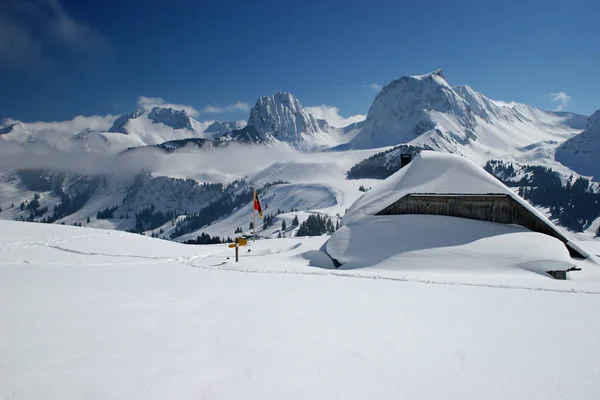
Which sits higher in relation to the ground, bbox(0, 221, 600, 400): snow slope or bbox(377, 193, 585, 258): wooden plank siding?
bbox(377, 193, 585, 258): wooden plank siding

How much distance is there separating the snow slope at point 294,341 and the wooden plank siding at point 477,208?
12629 mm

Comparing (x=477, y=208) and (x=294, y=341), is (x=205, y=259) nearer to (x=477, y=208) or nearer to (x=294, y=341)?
(x=294, y=341)

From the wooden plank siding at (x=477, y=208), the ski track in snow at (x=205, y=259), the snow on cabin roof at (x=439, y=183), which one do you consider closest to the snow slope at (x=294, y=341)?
the ski track in snow at (x=205, y=259)

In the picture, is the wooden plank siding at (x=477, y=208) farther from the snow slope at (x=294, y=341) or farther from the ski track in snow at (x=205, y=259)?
the snow slope at (x=294, y=341)

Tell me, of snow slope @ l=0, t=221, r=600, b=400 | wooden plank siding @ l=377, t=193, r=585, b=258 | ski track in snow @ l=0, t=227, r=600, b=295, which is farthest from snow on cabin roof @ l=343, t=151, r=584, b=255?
snow slope @ l=0, t=221, r=600, b=400

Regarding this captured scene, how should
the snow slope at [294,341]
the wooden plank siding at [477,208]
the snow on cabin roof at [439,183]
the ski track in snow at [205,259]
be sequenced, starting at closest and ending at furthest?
the snow slope at [294,341], the ski track in snow at [205,259], the wooden plank siding at [477,208], the snow on cabin roof at [439,183]

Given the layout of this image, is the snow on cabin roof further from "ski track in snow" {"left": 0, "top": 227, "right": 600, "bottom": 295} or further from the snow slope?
the snow slope

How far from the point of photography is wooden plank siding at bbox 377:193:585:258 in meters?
21.2

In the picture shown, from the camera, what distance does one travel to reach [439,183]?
23578 mm

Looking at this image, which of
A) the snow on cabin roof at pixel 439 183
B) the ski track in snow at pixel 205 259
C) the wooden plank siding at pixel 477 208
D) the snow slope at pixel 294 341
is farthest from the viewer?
the snow on cabin roof at pixel 439 183

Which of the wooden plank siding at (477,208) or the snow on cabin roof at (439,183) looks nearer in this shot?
the wooden plank siding at (477,208)

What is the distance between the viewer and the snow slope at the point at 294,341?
4.13 meters

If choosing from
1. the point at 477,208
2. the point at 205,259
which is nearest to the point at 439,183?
the point at 477,208

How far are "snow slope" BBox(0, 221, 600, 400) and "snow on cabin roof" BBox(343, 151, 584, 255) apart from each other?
1319 centimetres
